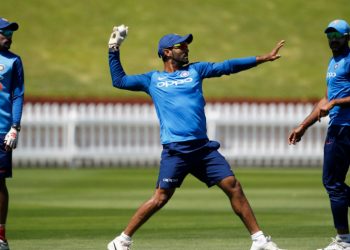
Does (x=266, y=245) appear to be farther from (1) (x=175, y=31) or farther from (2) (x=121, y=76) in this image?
(1) (x=175, y=31)

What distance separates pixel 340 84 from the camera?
437 inches

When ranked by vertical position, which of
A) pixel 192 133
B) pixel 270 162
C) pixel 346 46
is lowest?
pixel 270 162

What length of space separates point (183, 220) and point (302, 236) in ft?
7.58

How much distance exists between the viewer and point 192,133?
1073 cm

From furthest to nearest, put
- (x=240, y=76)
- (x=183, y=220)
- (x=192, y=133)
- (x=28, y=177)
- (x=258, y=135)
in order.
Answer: (x=240, y=76) → (x=258, y=135) → (x=28, y=177) → (x=183, y=220) → (x=192, y=133)

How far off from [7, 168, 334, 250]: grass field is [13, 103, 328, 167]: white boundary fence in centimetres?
311

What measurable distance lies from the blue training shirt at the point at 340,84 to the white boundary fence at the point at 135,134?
49.4ft

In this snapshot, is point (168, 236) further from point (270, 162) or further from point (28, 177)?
point (270, 162)

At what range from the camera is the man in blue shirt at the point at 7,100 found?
36.5ft

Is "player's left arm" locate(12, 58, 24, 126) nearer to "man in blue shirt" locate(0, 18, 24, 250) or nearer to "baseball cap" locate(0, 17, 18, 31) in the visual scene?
"man in blue shirt" locate(0, 18, 24, 250)

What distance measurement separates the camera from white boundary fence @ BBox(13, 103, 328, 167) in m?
26.4

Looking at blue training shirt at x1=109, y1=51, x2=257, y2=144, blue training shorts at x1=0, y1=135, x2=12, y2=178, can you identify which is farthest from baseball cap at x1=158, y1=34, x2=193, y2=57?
blue training shorts at x1=0, y1=135, x2=12, y2=178

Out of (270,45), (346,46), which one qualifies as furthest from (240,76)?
(346,46)

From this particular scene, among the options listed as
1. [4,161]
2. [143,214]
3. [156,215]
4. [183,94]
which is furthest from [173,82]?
[156,215]
